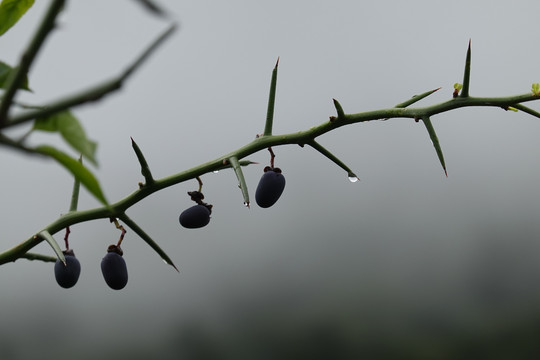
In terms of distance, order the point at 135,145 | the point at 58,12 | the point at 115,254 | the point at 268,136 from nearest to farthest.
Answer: the point at 58,12, the point at 135,145, the point at 268,136, the point at 115,254

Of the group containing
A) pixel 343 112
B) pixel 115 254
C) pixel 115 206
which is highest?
pixel 343 112

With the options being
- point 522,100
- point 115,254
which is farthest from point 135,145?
point 522,100

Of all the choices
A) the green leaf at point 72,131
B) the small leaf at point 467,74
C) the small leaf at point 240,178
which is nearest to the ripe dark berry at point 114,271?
the small leaf at point 240,178

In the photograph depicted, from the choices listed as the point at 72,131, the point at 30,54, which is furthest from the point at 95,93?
the point at 72,131

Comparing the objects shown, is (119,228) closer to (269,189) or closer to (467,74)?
(269,189)

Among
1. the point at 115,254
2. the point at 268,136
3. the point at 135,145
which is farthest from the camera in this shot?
the point at 115,254

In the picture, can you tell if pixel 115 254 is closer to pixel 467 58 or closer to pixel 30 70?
pixel 467 58

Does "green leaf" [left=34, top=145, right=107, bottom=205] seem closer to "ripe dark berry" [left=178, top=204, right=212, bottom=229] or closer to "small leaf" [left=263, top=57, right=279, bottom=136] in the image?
"small leaf" [left=263, top=57, right=279, bottom=136]
